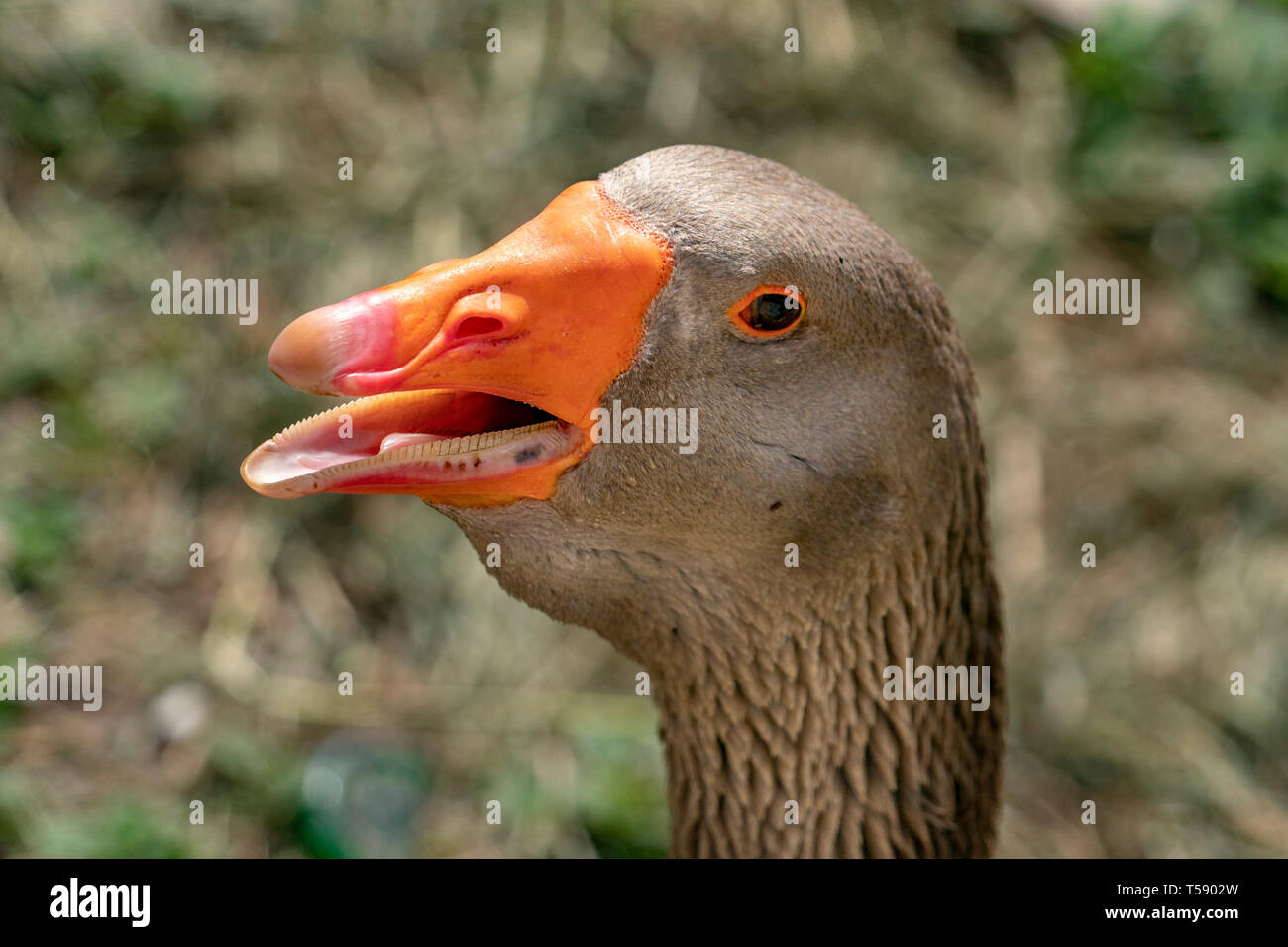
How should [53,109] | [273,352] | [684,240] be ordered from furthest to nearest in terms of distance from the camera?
[53,109] → [684,240] → [273,352]

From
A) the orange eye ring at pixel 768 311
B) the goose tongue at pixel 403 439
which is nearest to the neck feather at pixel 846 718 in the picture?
the orange eye ring at pixel 768 311

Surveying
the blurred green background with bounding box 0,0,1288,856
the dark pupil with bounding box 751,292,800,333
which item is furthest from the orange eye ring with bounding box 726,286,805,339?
the blurred green background with bounding box 0,0,1288,856

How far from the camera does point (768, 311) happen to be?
2.61 m

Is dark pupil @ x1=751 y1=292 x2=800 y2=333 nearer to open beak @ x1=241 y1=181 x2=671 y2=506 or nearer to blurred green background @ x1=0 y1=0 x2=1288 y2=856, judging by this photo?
open beak @ x1=241 y1=181 x2=671 y2=506

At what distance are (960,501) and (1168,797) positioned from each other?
7.91ft

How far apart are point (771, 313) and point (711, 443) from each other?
290mm

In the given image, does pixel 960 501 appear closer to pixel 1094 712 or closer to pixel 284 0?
pixel 1094 712

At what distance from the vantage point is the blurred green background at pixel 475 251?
4.73 m

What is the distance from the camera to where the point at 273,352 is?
7.67 ft

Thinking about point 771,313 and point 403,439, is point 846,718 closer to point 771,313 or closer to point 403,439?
point 771,313

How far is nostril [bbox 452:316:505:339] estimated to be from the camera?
241cm

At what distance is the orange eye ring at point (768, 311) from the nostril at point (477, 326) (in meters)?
0.48

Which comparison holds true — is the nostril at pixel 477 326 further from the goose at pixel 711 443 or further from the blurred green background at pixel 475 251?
the blurred green background at pixel 475 251
